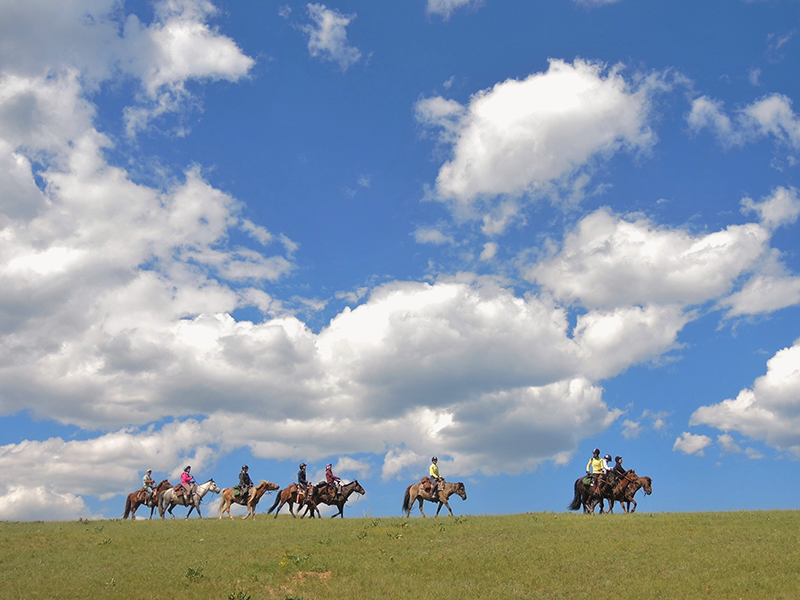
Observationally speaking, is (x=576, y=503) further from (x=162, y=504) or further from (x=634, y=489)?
(x=162, y=504)

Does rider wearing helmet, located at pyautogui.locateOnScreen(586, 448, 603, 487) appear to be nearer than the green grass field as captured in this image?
No

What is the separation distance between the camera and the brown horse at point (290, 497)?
38719mm

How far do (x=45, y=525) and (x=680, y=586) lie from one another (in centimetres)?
3055

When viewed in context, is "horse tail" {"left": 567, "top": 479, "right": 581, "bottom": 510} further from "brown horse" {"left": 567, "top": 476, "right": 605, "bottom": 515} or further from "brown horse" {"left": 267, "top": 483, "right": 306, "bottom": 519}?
"brown horse" {"left": 267, "top": 483, "right": 306, "bottom": 519}

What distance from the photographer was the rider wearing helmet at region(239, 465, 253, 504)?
40156mm

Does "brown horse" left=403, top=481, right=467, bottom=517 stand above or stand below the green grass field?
above

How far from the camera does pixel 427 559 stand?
24.4m

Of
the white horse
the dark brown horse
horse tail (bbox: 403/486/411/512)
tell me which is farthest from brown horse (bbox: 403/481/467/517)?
the white horse

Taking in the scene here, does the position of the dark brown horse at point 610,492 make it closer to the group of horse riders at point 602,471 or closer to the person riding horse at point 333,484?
the group of horse riders at point 602,471

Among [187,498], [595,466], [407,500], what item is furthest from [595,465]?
[187,498]

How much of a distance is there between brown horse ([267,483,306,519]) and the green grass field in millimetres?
7373

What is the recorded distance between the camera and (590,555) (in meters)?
24.1

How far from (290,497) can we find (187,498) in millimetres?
7320

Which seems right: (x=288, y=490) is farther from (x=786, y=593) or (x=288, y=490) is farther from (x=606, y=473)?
(x=786, y=593)
